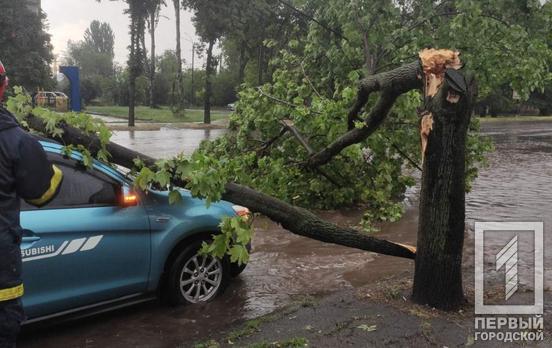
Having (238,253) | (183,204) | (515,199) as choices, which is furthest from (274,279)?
(515,199)

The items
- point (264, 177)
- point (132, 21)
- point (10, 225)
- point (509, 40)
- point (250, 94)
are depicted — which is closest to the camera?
point (10, 225)

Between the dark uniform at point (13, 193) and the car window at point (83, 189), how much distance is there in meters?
1.44

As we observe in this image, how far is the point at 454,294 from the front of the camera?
4.52 m

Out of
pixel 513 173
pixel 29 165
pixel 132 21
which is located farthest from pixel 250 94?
pixel 132 21

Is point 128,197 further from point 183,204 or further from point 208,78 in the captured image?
point 208,78

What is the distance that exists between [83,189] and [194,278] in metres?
1.27

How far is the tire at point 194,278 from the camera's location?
4.84 meters

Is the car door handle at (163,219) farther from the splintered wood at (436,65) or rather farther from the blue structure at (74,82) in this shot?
the blue structure at (74,82)

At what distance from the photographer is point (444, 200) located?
4.38 meters

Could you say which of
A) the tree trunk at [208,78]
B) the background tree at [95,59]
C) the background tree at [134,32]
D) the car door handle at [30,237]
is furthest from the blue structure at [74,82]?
the background tree at [95,59]

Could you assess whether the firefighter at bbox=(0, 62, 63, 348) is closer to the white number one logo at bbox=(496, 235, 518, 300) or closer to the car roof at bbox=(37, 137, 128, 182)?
the car roof at bbox=(37, 137, 128, 182)

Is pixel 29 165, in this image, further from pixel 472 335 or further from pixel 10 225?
pixel 472 335

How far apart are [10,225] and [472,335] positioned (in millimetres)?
3144

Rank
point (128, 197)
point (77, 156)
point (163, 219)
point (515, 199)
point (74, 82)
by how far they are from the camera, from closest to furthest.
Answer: point (77, 156) < point (128, 197) < point (163, 219) < point (515, 199) < point (74, 82)
